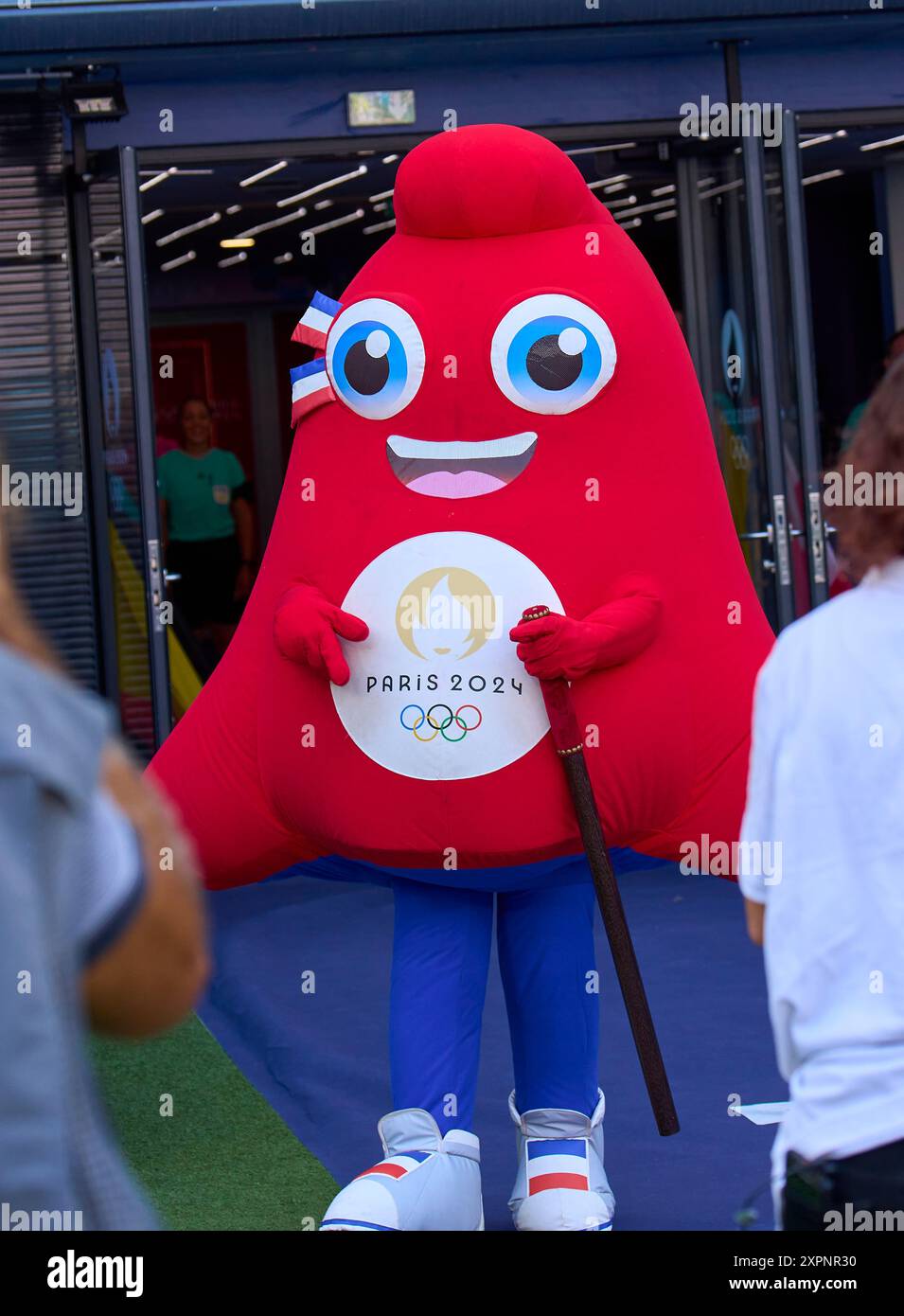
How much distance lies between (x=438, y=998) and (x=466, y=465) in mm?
917

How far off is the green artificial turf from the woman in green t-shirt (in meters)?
3.62

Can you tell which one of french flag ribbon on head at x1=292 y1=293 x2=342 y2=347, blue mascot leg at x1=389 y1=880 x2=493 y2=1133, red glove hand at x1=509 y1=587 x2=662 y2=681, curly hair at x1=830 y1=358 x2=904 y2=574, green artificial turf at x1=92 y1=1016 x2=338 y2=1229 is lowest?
green artificial turf at x1=92 y1=1016 x2=338 y2=1229

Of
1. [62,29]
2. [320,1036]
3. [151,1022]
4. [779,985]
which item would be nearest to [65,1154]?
[151,1022]

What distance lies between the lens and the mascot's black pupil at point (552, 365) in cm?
289

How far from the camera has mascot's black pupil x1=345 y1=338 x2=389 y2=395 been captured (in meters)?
2.96

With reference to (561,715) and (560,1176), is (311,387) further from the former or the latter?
(560,1176)

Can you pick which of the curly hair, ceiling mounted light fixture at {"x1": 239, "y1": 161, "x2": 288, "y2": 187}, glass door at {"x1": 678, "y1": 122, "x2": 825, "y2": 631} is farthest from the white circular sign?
ceiling mounted light fixture at {"x1": 239, "y1": 161, "x2": 288, "y2": 187}

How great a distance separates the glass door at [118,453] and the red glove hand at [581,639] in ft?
10.9

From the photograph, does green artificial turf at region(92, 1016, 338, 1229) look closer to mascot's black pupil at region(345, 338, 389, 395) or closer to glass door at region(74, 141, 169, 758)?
mascot's black pupil at region(345, 338, 389, 395)

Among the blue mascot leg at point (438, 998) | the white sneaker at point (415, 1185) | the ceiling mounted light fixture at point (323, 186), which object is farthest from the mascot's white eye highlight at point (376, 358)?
the ceiling mounted light fixture at point (323, 186)

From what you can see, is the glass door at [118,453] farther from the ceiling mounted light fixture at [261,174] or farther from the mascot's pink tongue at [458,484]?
the mascot's pink tongue at [458,484]

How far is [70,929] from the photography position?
1.00 meters

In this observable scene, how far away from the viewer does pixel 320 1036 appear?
4543 mm

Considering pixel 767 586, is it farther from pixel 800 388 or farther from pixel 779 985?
pixel 779 985
